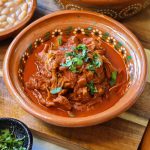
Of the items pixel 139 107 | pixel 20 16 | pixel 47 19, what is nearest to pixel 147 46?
pixel 139 107

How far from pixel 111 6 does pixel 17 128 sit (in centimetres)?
73

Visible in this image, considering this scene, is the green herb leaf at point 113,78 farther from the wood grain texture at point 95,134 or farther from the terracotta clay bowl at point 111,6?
the terracotta clay bowl at point 111,6

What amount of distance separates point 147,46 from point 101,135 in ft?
1.81

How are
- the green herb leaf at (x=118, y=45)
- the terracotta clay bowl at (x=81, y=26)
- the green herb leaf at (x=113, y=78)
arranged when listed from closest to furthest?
the terracotta clay bowl at (x=81, y=26) → the green herb leaf at (x=113, y=78) → the green herb leaf at (x=118, y=45)

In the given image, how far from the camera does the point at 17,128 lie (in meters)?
1.58

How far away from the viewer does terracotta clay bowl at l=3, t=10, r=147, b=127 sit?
154 centimetres

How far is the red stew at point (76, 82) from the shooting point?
64.0 inches

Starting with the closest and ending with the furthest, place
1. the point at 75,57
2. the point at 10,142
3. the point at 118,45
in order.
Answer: the point at 10,142, the point at 75,57, the point at 118,45

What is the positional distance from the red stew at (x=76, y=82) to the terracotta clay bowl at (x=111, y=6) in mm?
224

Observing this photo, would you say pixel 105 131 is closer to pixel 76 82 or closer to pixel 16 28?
pixel 76 82

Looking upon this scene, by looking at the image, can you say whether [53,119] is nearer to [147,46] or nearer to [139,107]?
[139,107]

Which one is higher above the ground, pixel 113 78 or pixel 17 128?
pixel 113 78

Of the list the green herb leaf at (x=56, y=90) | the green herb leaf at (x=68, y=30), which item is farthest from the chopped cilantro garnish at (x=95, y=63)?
the green herb leaf at (x=68, y=30)

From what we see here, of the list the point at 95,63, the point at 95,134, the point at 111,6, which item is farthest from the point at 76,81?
the point at 111,6
